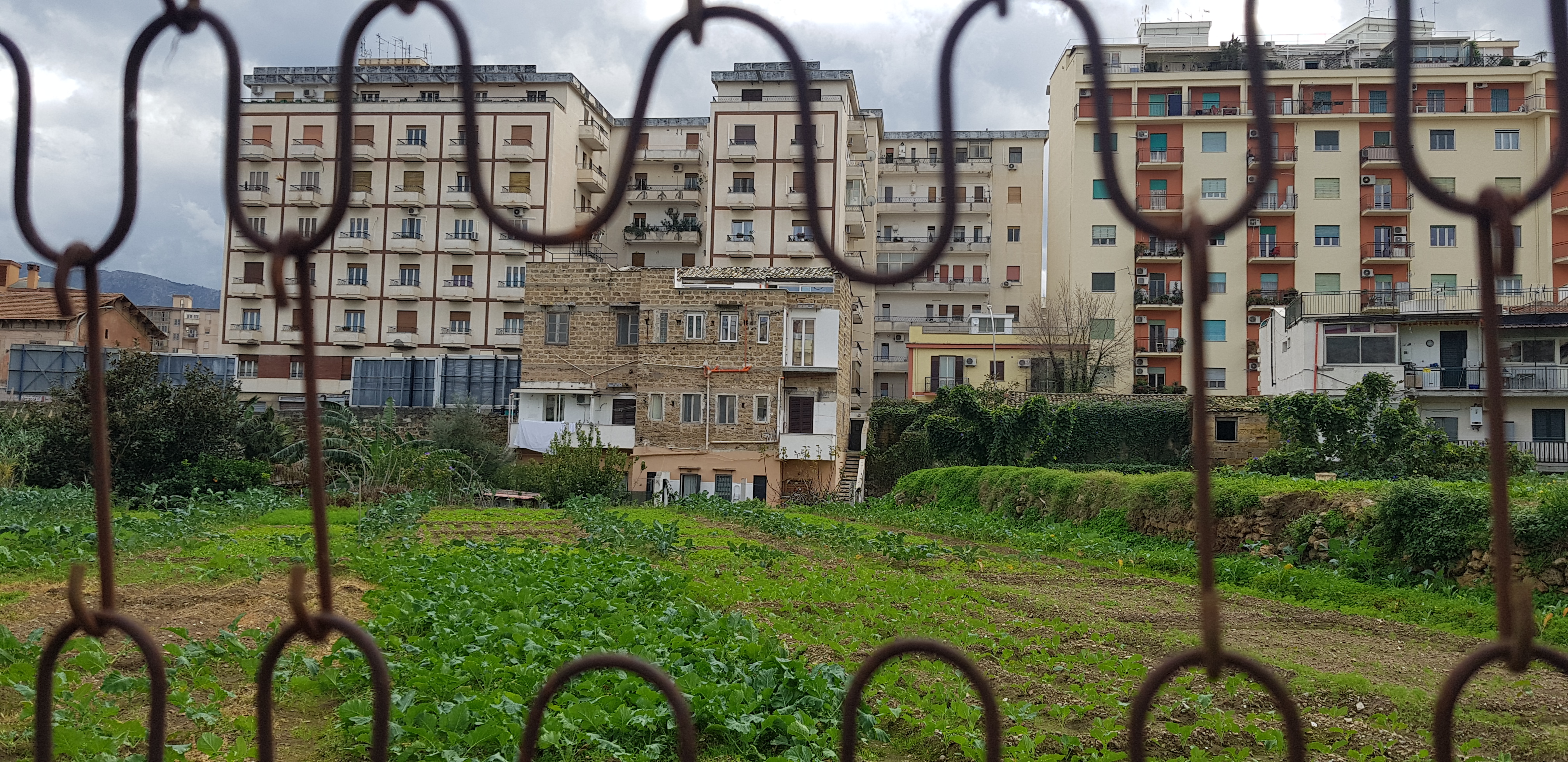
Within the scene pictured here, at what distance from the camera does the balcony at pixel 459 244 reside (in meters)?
41.4

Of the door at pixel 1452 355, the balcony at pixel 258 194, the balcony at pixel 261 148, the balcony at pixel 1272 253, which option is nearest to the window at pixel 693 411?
the door at pixel 1452 355

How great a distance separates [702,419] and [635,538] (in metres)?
16.7

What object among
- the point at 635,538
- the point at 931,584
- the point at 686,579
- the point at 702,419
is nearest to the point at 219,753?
the point at 686,579

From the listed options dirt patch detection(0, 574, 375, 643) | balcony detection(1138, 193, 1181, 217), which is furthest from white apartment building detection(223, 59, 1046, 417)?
dirt patch detection(0, 574, 375, 643)

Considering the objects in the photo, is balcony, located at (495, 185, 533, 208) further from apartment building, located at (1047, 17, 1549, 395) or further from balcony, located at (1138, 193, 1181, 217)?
balcony, located at (1138, 193, 1181, 217)

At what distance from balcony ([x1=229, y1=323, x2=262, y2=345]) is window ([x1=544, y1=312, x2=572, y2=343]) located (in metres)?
18.6

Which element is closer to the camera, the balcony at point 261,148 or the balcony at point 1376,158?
the balcony at point 1376,158

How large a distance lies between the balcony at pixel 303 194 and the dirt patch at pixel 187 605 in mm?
35739

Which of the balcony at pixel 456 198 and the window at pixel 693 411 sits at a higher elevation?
the balcony at pixel 456 198

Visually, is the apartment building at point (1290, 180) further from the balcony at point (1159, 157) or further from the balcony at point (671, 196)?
the balcony at point (671, 196)

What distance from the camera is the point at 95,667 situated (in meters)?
4.60

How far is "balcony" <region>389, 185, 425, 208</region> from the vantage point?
41125 millimetres

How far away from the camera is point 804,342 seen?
29438 millimetres

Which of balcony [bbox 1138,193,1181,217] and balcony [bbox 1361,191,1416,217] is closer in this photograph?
balcony [bbox 1138,193,1181,217]
